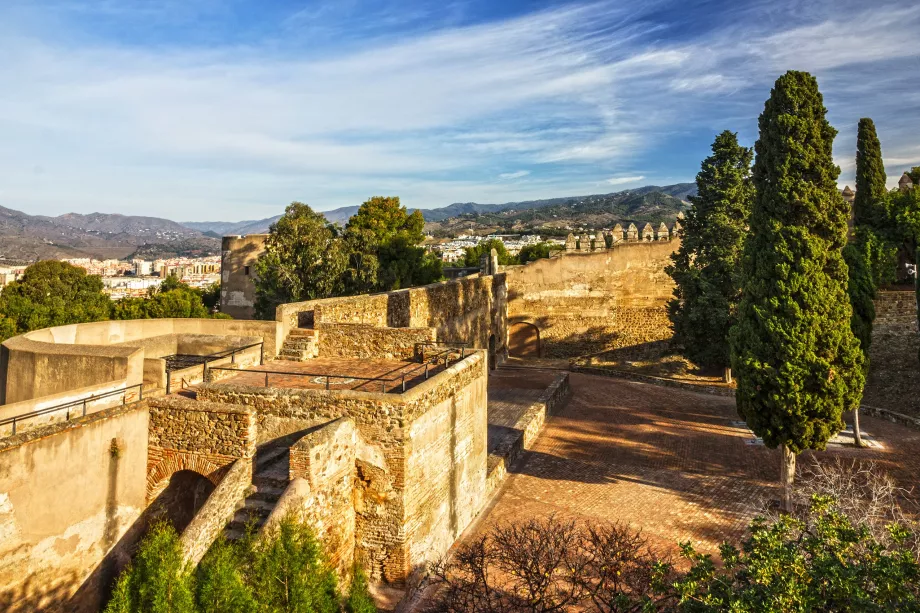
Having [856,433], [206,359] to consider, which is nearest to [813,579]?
[206,359]

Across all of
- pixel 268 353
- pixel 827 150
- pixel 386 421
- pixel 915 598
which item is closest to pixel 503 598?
pixel 386 421

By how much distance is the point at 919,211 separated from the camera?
26.6m

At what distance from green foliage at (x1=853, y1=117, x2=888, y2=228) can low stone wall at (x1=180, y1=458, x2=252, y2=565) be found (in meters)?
29.6

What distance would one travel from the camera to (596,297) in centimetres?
3059

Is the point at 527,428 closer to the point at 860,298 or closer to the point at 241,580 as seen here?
the point at 860,298

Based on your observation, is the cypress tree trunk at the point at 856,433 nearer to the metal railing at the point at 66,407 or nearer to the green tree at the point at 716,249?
the green tree at the point at 716,249

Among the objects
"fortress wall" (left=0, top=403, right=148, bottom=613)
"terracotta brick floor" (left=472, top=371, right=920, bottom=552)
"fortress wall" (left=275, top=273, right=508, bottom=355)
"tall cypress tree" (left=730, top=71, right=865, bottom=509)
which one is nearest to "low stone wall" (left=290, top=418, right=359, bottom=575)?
"fortress wall" (left=0, top=403, right=148, bottom=613)

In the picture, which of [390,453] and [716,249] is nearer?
[390,453]

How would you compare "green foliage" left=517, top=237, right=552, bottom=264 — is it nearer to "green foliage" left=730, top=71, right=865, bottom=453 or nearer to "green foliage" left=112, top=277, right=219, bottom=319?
"green foliage" left=112, top=277, right=219, bottom=319

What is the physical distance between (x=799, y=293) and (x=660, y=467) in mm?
5179

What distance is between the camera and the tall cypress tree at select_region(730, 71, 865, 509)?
12.2 meters

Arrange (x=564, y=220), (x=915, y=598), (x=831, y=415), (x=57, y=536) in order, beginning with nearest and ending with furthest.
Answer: (x=915, y=598) → (x=57, y=536) → (x=831, y=415) → (x=564, y=220)

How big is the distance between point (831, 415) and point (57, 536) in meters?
13.2

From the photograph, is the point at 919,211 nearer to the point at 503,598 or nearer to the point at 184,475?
the point at 503,598
